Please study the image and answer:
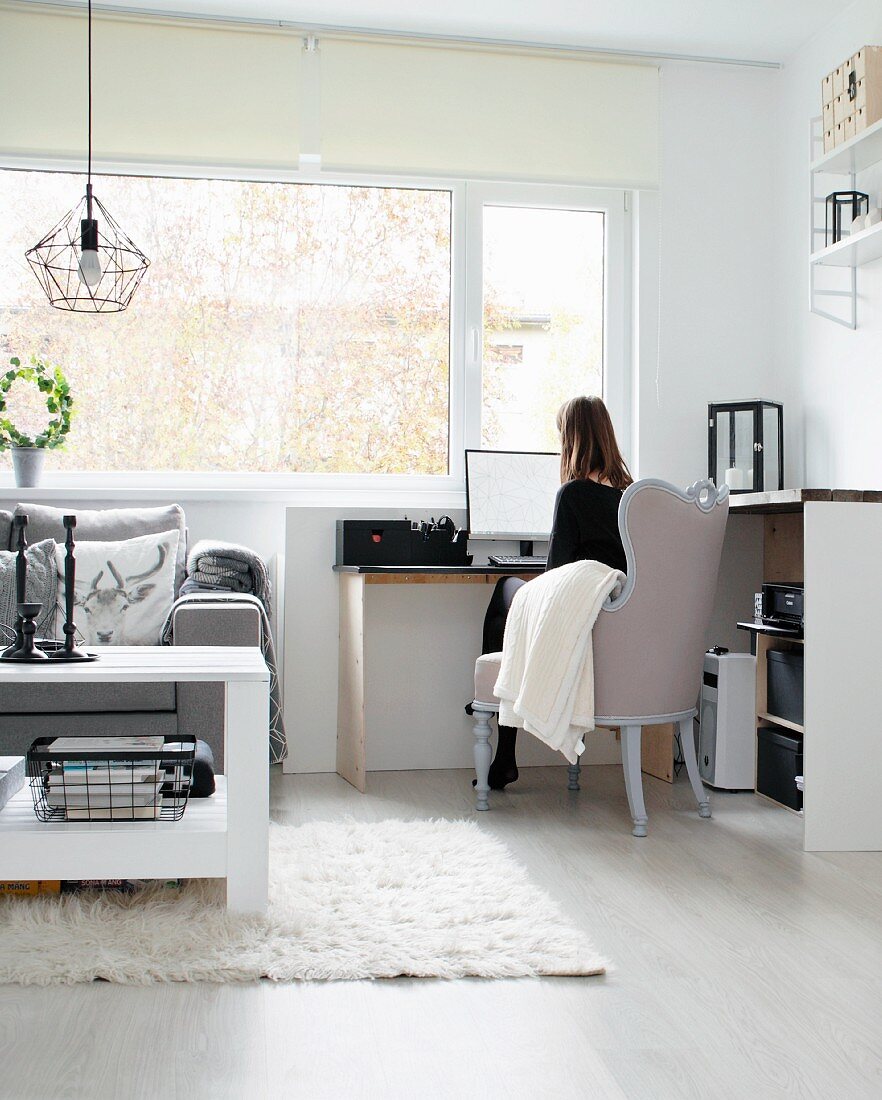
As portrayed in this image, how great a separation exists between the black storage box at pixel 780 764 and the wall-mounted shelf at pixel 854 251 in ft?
4.81

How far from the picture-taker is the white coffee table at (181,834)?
2053 mm

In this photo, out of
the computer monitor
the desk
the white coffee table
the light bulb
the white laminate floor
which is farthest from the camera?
the computer monitor

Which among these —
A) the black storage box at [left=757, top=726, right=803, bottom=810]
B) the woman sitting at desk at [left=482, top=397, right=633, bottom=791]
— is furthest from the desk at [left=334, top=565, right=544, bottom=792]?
the black storage box at [left=757, top=726, right=803, bottom=810]

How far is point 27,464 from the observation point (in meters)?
3.68

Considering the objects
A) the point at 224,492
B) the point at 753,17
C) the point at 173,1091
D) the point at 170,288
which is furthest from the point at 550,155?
the point at 173,1091

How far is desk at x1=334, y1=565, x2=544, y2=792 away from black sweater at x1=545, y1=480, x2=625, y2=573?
439mm

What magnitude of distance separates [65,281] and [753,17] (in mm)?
2532

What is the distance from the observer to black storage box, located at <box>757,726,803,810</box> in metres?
3.17

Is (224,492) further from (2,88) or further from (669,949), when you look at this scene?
→ (669,949)

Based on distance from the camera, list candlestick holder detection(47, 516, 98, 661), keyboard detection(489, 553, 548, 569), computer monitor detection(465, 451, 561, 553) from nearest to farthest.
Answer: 1. candlestick holder detection(47, 516, 98, 661)
2. keyboard detection(489, 553, 548, 569)
3. computer monitor detection(465, 451, 561, 553)

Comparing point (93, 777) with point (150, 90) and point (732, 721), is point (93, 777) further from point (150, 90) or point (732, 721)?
point (150, 90)

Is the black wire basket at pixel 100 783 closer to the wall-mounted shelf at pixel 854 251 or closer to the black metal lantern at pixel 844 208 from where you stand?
the wall-mounted shelf at pixel 854 251

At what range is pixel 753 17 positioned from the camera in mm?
3768

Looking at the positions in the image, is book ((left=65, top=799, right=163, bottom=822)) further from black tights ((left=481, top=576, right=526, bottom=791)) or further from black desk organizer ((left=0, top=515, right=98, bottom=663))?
black tights ((left=481, top=576, right=526, bottom=791))
